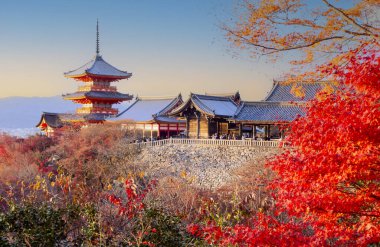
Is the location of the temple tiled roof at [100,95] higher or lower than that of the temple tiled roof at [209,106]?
higher

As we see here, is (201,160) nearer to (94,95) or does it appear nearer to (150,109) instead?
(150,109)

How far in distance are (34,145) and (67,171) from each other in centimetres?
A: 765

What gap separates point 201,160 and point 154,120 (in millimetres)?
11566

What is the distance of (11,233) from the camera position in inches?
426

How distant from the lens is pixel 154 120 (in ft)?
125

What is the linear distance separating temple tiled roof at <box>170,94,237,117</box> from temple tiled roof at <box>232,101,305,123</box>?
6.44 feet

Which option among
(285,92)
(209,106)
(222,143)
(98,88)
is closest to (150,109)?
(98,88)

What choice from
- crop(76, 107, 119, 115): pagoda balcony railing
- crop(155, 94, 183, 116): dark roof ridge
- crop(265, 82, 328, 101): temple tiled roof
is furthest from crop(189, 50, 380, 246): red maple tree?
crop(76, 107, 119, 115): pagoda balcony railing

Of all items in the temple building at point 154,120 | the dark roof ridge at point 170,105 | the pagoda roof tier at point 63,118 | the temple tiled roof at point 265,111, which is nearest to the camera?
the temple tiled roof at point 265,111

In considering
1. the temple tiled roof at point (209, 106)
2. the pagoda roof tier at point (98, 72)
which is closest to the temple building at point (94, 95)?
the pagoda roof tier at point (98, 72)

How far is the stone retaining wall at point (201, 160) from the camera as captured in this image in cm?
2547

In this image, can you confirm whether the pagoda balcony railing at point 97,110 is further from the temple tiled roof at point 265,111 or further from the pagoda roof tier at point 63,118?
the temple tiled roof at point 265,111

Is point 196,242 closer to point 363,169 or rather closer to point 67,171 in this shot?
point 363,169

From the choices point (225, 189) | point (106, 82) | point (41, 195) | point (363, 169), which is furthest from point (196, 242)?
point (106, 82)
